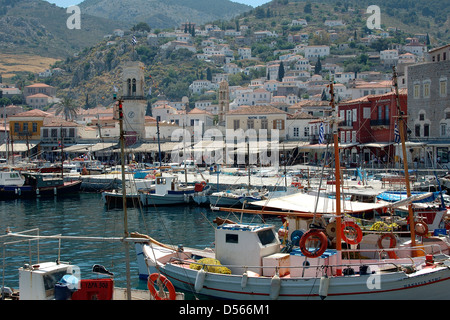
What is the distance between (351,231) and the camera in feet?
66.4

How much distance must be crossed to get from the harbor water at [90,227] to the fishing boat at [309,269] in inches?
130

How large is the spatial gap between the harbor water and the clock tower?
2492 centimetres

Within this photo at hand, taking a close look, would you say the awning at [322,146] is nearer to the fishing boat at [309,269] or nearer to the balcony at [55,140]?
the balcony at [55,140]

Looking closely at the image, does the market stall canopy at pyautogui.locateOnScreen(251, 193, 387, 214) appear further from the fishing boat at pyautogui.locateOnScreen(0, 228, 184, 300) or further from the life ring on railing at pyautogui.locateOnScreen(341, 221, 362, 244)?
the fishing boat at pyautogui.locateOnScreen(0, 228, 184, 300)

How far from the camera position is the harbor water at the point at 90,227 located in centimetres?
2556

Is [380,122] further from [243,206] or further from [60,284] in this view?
[60,284]

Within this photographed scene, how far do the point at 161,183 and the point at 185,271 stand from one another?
27.6m

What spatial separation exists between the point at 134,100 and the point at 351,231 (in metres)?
62.4

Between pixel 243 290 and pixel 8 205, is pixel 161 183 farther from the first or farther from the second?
pixel 243 290

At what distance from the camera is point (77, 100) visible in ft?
604

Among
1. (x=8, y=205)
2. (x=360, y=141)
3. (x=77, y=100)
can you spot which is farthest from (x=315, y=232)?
(x=77, y=100)

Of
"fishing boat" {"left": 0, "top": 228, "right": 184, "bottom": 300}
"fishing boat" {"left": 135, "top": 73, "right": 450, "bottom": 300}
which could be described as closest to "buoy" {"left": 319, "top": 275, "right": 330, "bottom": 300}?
Answer: "fishing boat" {"left": 135, "top": 73, "right": 450, "bottom": 300}

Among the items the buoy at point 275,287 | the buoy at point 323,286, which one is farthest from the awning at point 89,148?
the buoy at point 323,286

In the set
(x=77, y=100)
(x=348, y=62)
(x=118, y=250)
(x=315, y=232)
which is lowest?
(x=118, y=250)
